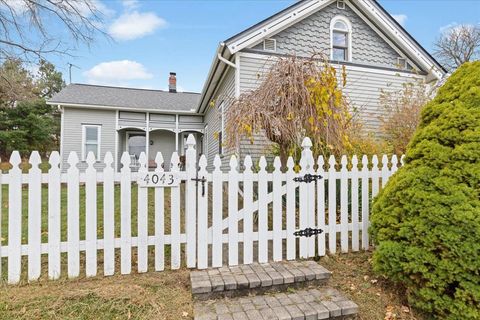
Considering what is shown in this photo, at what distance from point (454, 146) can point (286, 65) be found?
8.38 feet

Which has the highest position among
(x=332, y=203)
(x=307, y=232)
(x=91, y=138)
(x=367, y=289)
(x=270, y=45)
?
(x=270, y=45)

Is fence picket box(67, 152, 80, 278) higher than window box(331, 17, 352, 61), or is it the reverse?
window box(331, 17, 352, 61)

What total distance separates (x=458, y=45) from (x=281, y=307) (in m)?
25.9

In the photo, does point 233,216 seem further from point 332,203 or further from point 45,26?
point 45,26

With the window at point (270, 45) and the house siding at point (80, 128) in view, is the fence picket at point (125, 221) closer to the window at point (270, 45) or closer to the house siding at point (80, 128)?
the window at point (270, 45)

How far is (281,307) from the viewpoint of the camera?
2279 mm

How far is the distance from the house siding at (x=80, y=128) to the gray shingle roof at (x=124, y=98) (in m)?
0.45

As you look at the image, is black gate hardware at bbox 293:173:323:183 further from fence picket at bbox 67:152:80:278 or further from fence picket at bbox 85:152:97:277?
fence picket at bbox 67:152:80:278

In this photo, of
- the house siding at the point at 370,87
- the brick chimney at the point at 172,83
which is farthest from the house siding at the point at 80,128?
the house siding at the point at 370,87

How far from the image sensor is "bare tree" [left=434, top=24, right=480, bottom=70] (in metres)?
19.7

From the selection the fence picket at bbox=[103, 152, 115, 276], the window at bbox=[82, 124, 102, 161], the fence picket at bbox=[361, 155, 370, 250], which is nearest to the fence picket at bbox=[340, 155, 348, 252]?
the fence picket at bbox=[361, 155, 370, 250]

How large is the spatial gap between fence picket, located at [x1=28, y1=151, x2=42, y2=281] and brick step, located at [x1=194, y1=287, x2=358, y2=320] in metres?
1.61

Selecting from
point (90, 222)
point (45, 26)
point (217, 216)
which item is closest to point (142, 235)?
point (90, 222)

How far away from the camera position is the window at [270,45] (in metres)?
7.64
